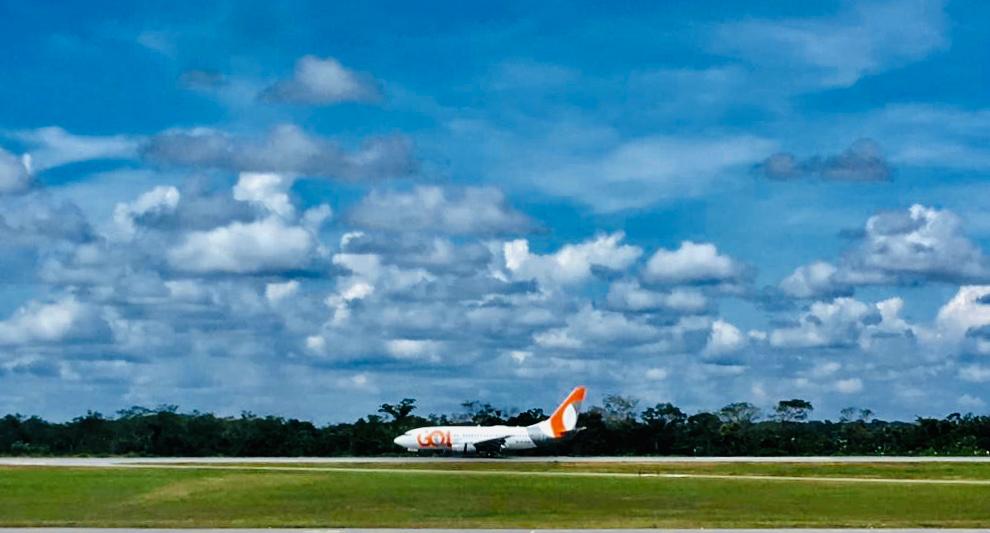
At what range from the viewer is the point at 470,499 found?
184 feet

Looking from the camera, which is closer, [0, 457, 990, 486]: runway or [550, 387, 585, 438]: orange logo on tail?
[0, 457, 990, 486]: runway

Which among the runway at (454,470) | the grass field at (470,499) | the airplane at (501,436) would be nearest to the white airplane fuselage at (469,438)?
the airplane at (501,436)

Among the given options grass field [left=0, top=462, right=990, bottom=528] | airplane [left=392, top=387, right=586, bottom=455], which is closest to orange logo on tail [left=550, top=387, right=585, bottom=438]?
airplane [left=392, top=387, right=586, bottom=455]

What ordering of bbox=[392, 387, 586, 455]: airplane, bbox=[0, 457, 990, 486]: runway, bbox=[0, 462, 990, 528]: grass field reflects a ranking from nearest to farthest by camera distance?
bbox=[0, 462, 990, 528]: grass field, bbox=[0, 457, 990, 486]: runway, bbox=[392, 387, 586, 455]: airplane

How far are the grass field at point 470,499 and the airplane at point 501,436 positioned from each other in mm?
31421

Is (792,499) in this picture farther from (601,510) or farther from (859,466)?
(859,466)

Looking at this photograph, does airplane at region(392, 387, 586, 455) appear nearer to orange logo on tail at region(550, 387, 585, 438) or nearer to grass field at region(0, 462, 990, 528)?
orange logo on tail at region(550, 387, 585, 438)

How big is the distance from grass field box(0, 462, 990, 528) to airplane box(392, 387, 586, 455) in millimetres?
31421

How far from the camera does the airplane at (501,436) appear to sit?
377 feet

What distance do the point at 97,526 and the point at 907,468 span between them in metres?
62.2

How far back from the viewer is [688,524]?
42219 mm

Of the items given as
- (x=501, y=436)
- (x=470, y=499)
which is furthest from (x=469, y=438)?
(x=470, y=499)

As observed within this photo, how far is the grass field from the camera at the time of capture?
Result: 44.3 metres

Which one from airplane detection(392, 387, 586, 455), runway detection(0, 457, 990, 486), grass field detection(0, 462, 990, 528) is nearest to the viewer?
grass field detection(0, 462, 990, 528)
